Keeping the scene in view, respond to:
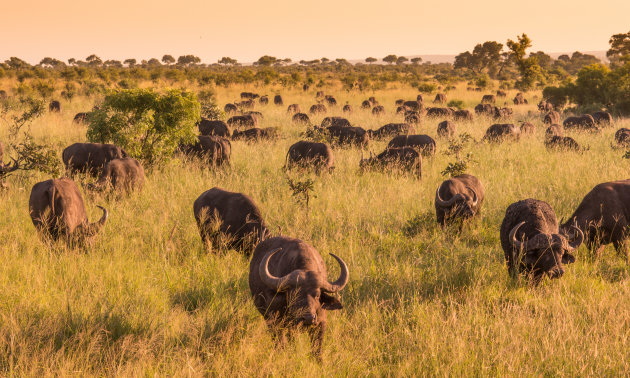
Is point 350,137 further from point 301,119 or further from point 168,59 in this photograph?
point 168,59

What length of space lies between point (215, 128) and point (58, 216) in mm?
12003

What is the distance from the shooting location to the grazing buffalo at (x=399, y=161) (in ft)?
42.1

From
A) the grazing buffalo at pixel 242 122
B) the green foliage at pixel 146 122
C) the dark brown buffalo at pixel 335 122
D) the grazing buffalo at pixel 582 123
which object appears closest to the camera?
the green foliage at pixel 146 122

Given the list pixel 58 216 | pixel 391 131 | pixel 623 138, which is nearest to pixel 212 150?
pixel 58 216

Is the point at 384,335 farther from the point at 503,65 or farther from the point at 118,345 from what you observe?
the point at 503,65

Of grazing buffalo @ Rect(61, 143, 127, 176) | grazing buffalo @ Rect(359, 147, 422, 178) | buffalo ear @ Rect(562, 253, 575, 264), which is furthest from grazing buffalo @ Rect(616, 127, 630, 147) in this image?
grazing buffalo @ Rect(61, 143, 127, 176)

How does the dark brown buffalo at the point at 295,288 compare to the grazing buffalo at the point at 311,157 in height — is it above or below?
below

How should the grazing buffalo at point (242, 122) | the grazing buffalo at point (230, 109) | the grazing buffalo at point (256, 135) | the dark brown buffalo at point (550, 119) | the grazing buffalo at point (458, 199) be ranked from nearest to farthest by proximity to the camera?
1. the grazing buffalo at point (458, 199)
2. the grazing buffalo at point (256, 135)
3. the grazing buffalo at point (242, 122)
4. the dark brown buffalo at point (550, 119)
5. the grazing buffalo at point (230, 109)

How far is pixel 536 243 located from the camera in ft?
19.6

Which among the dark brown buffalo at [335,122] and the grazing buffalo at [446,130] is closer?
the grazing buffalo at [446,130]

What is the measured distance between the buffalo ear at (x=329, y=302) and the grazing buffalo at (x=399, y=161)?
8.65 meters

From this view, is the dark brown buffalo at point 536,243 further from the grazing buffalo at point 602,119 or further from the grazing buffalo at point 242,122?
the grazing buffalo at point 602,119

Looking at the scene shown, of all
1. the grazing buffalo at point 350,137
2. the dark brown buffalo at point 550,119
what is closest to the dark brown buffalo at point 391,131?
the grazing buffalo at point 350,137

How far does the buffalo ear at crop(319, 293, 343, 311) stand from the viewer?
4.47 meters
